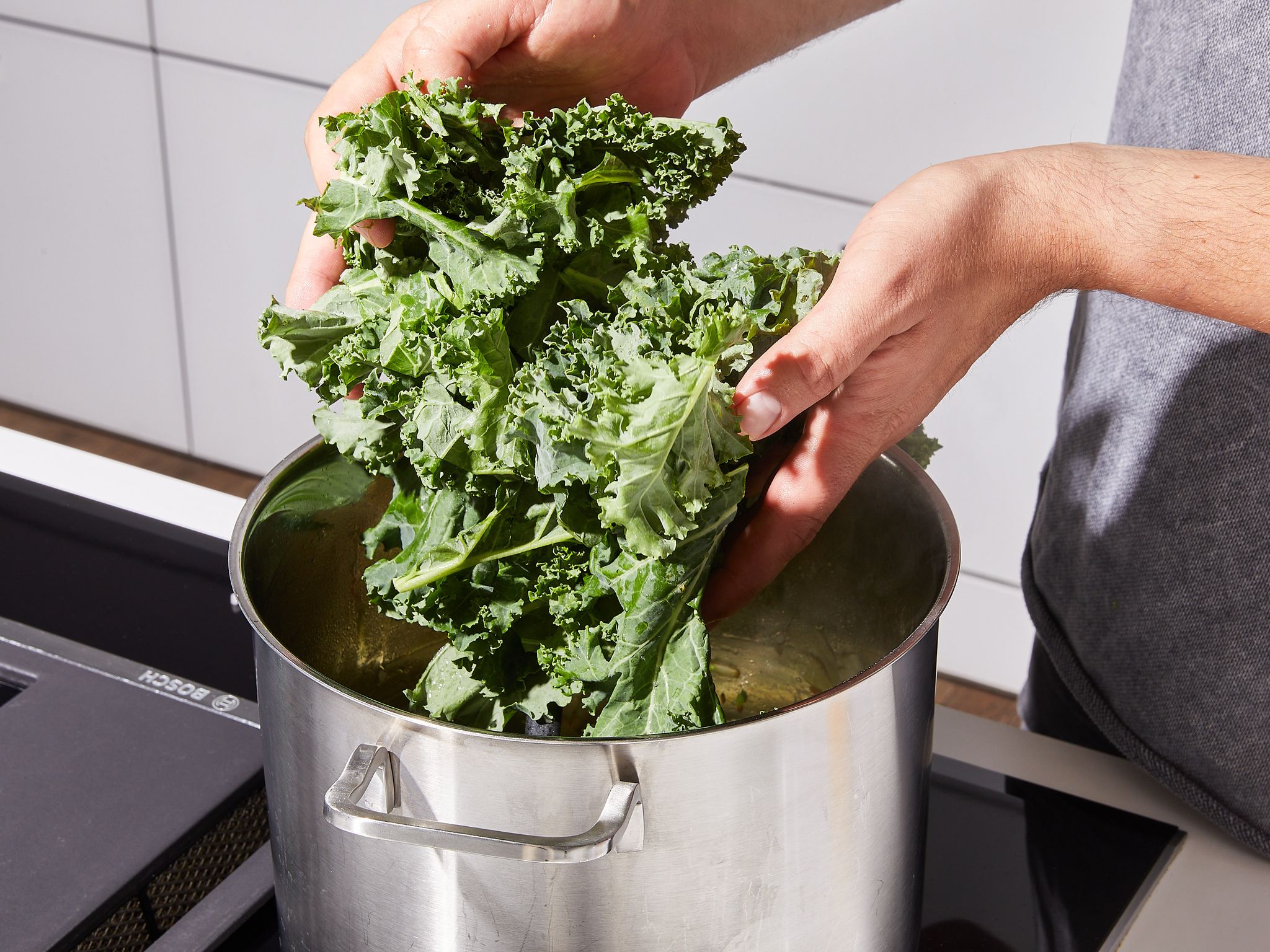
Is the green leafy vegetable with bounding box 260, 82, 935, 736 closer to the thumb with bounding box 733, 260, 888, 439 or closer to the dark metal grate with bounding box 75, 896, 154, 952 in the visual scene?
the thumb with bounding box 733, 260, 888, 439

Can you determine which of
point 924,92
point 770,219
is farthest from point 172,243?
point 924,92

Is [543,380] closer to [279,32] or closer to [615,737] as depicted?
[615,737]

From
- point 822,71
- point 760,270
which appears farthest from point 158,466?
point 760,270

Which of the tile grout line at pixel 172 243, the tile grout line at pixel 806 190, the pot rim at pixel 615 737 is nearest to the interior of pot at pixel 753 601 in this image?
the pot rim at pixel 615 737

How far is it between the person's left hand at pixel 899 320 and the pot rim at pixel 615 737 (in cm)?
5

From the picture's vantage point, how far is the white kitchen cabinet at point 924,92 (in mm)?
1741

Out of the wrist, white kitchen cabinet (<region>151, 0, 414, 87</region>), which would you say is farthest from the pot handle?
white kitchen cabinet (<region>151, 0, 414, 87</region>)

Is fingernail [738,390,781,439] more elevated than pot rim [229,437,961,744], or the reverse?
fingernail [738,390,781,439]

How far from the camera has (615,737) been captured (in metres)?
0.49

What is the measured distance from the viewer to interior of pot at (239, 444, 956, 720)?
0.68m

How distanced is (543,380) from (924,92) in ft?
4.79

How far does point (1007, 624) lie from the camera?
2.15 m

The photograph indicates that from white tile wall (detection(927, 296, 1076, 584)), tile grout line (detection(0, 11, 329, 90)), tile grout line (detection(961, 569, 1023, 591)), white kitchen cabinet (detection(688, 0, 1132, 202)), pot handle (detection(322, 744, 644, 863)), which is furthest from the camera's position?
tile grout line (detection(0, 11, 329, 90))

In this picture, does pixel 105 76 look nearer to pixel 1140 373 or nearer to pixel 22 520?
pixel 22 520
